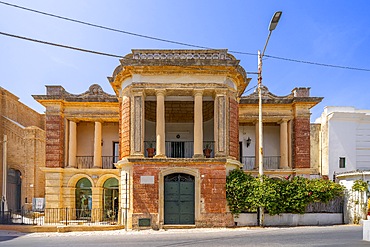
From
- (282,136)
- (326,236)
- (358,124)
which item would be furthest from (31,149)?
(358,124)

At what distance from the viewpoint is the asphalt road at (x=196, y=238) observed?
11.0 meters

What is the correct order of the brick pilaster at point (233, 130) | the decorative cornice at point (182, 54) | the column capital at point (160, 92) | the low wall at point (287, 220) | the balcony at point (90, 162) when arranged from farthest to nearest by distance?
1. the balcony at point (90, 162)
2. the brick pilaster at point (233, 130)
3. the decorative cornice at point (182, 54)
4. the column capital at point (160, 92)
5. the low wall at point (287, 220)

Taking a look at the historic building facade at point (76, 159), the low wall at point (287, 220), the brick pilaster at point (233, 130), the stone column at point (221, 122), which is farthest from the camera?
the historic building facade at point (76, 159)

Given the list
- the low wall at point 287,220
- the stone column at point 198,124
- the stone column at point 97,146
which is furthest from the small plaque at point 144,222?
the stone column at point 97,146

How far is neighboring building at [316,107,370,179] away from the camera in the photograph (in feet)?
82.3

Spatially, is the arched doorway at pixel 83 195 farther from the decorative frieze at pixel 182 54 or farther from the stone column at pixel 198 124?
the decorative frieze at pixel 182 54

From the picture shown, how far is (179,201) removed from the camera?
15.9 meters

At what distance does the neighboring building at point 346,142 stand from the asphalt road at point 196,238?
12899mm

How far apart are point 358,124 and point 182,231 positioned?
1874 centimetres

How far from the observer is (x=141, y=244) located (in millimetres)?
11102

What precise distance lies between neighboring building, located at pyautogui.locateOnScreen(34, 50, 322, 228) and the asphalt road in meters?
1.60

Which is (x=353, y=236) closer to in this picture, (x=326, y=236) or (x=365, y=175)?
(x=326, y=236)

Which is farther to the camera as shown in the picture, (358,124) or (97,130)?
(358,124)

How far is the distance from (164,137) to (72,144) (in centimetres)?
887
